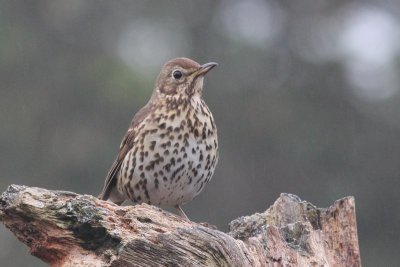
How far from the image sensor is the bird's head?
29.1ft

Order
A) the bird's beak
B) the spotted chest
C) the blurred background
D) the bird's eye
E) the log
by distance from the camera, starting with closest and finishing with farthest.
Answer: the log < the spotted chest < the bird's beak < the bird's eye < the blurred background

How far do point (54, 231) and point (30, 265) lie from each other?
45.5 ft

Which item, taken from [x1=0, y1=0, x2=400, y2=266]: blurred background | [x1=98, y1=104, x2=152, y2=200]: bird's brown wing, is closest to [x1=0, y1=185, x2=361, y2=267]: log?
[x1=98, y1=104, x2=152, y2=200]: bird's brown wing

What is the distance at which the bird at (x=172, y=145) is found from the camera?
8.49 meters

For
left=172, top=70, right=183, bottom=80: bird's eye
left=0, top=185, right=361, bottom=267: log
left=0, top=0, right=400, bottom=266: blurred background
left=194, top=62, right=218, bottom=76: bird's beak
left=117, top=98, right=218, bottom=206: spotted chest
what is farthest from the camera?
left=0, top=0, right=400, bottom=266: blurred background

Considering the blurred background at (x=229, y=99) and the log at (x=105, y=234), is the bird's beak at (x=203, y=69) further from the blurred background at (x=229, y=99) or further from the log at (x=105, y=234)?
the blurred background at (x=229, y=99)

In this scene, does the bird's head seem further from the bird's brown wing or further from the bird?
the bird's brown wing

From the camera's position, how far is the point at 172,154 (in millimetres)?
8461

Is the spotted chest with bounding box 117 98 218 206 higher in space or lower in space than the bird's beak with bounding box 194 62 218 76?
lower

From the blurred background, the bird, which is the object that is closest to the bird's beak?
the bird

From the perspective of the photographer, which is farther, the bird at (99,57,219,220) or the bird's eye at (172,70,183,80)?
the bird's eye at (172,70,183,80)

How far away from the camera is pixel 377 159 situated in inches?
906

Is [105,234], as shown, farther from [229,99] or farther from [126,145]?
[229,99]

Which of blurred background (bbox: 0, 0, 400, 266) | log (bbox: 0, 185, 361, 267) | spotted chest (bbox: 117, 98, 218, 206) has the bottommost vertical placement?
log (bbox: 0, 185, 361, 267)
